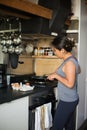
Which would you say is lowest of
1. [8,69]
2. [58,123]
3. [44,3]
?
[58,123]

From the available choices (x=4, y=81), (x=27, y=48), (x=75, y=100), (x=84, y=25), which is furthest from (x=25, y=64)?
(x=75, y=100)

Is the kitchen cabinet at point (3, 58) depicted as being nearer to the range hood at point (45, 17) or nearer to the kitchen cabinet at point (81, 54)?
the range hood at point (45, 17)

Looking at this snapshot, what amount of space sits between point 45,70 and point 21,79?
0.44 metres

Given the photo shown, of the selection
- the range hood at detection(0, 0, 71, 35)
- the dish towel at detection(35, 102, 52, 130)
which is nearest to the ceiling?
the range hood at detection(0, 0, 71, 35)

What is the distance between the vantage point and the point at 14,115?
2117mm

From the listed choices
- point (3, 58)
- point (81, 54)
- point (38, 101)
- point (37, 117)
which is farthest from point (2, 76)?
point (81, 54)

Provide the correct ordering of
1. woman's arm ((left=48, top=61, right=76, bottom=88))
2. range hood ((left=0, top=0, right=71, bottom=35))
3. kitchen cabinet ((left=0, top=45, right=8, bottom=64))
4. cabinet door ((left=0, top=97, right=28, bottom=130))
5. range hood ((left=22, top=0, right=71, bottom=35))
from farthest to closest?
kitchen cabinet ((left=0, top=45, right=8, bottom=64)) < range hood ((left=22, top=0, right=71, bottom=35)) < range hood ((left=0, top=0, right=71, bottom=35)) < woman's arm ((left=48, top=61, right=76, bottom=88)) < cabinet door ((left=0, top=97, right=28, bottom=130))

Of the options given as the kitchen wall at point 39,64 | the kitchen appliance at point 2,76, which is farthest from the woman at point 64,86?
the kitchen wall at point 39,64

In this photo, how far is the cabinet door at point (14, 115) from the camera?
199 centimetres

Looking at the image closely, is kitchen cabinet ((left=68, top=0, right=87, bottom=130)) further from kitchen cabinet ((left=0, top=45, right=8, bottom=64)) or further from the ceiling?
kitchen cabinet ((left=0, top=45, right=8, bottom=64))

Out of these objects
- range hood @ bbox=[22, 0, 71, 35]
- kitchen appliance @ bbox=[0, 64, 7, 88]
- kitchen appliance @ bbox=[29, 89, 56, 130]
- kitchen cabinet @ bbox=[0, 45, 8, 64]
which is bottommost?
kitchen appliance @ bbox=[29, 89, 56, 130]

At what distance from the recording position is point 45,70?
3395 mm

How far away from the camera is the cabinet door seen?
199cm

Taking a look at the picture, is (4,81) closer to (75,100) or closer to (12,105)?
(12,105)
